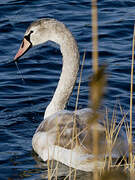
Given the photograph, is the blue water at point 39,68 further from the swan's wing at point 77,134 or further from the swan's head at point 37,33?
the swan's head at point 37,33

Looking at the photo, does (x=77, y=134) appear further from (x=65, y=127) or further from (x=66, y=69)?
(x=66, y=69)

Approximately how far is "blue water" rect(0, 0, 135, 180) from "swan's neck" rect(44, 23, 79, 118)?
52 centimetres

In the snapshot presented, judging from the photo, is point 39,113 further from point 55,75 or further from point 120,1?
point 120,1

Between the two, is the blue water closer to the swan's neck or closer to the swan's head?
the swan's neck

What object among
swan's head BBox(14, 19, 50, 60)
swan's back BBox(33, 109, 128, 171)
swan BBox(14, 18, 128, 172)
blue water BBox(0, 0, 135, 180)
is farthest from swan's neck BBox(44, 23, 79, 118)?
swan's back BBox(33, 109, 128, 171)

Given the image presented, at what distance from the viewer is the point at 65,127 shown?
4500 millimetres

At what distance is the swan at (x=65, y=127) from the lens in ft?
14.2

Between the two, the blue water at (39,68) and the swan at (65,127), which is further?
the blue water at (39,68)

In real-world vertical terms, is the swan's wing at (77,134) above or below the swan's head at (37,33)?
below

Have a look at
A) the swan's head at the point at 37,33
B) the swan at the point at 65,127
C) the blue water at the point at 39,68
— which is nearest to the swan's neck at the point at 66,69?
the swan at the point at 65,127

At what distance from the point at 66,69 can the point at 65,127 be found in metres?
1.45

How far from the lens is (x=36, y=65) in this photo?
8.58 metres

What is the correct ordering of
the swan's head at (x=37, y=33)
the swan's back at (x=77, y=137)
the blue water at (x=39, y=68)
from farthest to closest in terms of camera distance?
the swan's head at (x=37, y=33) < the blue water at (x=39, y=68) < the swan's back at (x=77, y=137)

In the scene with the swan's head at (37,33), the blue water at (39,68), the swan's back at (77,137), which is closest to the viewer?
the swan's back at (77,137)
